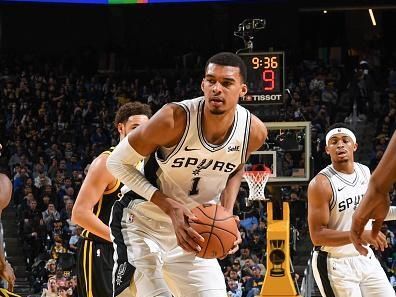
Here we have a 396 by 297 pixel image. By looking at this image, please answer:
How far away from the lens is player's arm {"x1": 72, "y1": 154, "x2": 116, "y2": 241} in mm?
5566

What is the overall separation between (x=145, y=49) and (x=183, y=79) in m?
1.93

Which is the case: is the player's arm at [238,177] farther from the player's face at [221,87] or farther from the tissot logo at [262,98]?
the tissot logo at [262,98]

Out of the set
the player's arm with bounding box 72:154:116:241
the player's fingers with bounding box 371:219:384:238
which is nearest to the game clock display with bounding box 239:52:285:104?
the player's arm with bounding box 72:154:116:241

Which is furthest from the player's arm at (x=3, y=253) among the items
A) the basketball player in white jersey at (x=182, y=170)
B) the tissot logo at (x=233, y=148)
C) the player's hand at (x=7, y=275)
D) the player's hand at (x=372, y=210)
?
the player's hand at (x=372, y=210)

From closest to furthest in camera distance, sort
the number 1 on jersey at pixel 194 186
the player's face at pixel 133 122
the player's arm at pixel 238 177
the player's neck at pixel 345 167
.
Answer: the number 1 on jersey at pixel 194 186
the player's arm at pixel 238 177
the player's face at pixel 133 122
the player's neck at pixel 345 167

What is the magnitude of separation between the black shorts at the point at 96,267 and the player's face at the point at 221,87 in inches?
68.6

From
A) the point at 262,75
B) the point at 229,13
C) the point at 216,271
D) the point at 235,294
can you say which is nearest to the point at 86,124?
the point at 229,13

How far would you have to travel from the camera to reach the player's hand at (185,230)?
430cm

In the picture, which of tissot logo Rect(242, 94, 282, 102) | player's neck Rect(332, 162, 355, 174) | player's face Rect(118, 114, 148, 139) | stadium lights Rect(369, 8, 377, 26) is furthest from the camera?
stadium lights Rect(369, 8, 377, 26)

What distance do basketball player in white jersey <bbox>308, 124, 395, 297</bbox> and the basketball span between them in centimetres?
153

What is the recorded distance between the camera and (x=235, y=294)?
1128cm

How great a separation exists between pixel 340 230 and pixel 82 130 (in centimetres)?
1175

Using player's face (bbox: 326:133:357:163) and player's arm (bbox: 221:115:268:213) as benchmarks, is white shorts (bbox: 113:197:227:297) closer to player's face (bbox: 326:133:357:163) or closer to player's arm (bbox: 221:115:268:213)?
player's arm (bbox: 221:115:268:213)

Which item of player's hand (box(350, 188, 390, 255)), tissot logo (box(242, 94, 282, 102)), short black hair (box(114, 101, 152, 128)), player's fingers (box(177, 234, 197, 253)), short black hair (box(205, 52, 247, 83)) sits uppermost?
tissot logo (box(242, 94, 282, 102))
